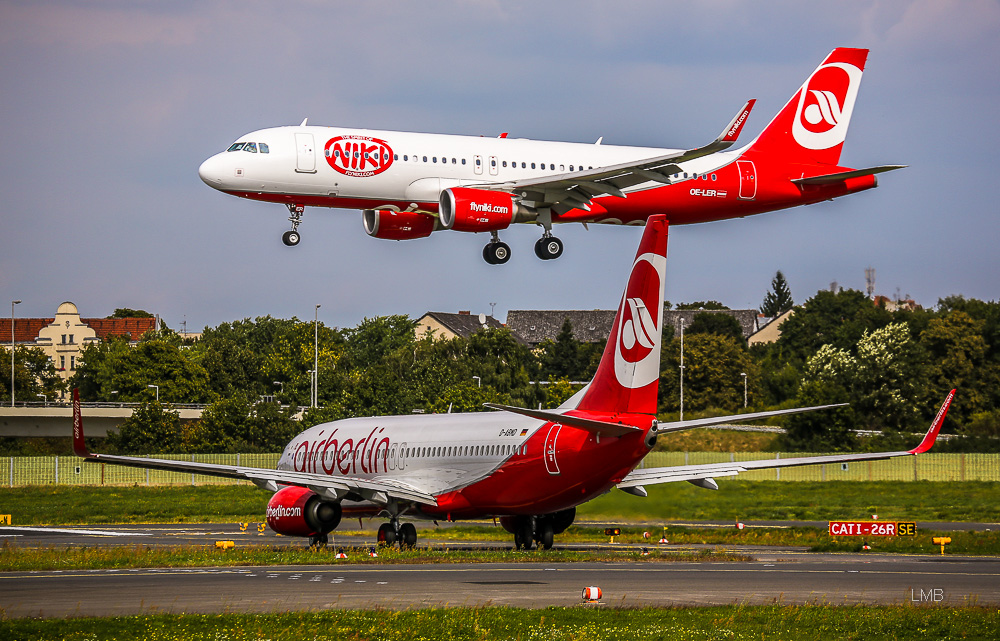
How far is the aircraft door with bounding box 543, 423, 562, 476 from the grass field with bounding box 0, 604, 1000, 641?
12.6 meters

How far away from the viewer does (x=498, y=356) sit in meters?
92.2

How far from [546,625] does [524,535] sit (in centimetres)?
1771

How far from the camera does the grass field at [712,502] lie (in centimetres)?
5300

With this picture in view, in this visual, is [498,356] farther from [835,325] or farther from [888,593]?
[888,593]

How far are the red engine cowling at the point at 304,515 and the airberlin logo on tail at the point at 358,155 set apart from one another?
9.37 metres

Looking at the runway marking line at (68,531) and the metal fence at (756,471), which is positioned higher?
the metal fence at (756,471)

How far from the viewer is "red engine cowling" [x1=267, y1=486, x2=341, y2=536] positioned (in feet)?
121

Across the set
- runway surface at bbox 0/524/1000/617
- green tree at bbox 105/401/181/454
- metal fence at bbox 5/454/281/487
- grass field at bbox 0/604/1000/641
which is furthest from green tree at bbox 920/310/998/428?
grass field at bbox 0/604/1000/641

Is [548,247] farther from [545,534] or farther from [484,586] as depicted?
[484,586]

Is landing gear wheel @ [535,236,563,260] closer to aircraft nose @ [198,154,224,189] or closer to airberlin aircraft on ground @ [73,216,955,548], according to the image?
airberlin aircraft on ground @ [73,216,955,548]

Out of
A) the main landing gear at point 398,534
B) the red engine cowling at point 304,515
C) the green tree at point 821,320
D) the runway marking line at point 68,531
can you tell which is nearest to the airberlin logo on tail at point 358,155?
the red engine cowling at point 304,515

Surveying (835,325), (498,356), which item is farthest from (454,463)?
(835,325)

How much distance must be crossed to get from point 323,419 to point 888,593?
6086cm

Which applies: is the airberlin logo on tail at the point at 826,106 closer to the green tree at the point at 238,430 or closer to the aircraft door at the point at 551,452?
the aircraft door at the point at 551,452
